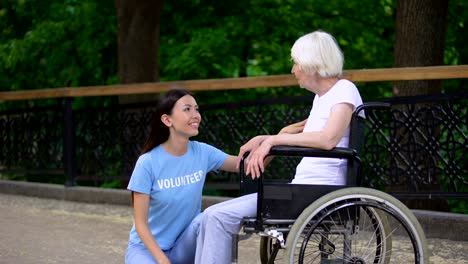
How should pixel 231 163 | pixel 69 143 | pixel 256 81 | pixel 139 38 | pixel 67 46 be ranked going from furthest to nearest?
pixel 67 46, pixel 139 38, pixel 69 143, pixel 256 81, pixel 231 163

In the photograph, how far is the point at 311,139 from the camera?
4.18m

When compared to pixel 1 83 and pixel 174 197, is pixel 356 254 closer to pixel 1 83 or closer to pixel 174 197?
pixel 174 197

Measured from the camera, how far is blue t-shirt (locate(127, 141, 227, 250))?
441cm

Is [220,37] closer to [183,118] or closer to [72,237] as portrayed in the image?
[72,237]

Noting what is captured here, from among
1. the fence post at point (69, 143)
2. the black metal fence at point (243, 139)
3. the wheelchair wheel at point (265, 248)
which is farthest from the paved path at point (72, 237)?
the wheelchair wheel at point (265, 248)

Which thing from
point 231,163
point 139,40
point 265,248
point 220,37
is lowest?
point 265,248

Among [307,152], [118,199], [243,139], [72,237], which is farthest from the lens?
[118,199]

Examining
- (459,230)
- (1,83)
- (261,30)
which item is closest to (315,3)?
(261,30)

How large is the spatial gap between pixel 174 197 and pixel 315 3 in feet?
29.8

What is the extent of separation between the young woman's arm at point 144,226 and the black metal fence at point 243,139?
132 inches

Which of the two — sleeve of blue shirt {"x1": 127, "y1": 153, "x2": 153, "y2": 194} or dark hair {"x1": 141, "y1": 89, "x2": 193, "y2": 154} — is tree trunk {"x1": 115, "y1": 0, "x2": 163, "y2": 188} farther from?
sleeve of blue shirt {"x1": 127, "y1": 153, "x2": 153, "y2": 194}

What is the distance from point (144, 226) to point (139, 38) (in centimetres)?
706

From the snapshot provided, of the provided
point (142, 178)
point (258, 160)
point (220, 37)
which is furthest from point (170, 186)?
point (220, 37)

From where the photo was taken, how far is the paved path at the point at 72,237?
6496mm
